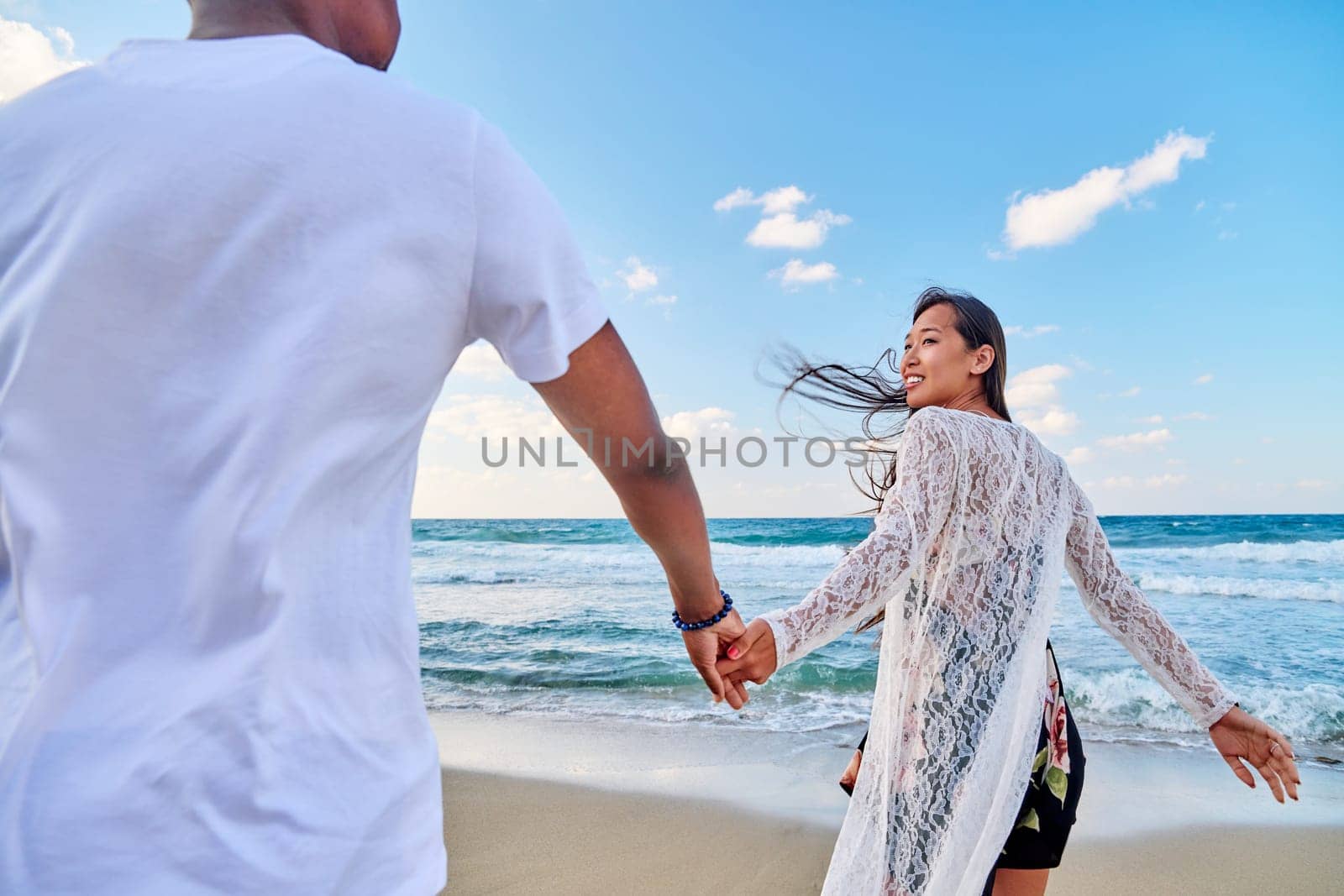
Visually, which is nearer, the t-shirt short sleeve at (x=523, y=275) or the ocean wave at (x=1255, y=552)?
the t-shirt short sleeve at (x=523, y=275)

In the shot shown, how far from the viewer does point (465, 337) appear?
0.85 m

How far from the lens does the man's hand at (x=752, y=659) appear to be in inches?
69.0

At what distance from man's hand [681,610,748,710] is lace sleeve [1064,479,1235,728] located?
1.11 metres

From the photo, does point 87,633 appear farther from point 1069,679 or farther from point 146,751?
point 1069,679

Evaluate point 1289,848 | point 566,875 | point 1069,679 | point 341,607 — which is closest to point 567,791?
point 566,875

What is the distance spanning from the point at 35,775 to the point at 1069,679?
8.34 m

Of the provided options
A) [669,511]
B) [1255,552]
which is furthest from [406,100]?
[1255,552]

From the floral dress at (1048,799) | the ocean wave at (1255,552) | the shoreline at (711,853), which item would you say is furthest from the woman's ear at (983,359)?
the ocean wave at (1255,552)

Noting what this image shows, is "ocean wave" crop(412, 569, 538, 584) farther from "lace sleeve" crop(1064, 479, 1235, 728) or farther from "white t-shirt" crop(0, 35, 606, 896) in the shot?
"white t-shirt" crop(0, 35, 606, 896)

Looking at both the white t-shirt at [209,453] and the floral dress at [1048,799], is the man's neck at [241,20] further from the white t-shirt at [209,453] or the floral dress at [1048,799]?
the floral dress at [1048,799]

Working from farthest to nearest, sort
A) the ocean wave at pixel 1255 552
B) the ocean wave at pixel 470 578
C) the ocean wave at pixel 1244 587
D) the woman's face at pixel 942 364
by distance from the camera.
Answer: the ocean wave at pixel 1255 552, the ocean wave at pixel 470 578, the ocean wave at pixel 1244 587, the woman's face at pixel 942 364

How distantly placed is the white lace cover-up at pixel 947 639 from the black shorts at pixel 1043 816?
115 mm

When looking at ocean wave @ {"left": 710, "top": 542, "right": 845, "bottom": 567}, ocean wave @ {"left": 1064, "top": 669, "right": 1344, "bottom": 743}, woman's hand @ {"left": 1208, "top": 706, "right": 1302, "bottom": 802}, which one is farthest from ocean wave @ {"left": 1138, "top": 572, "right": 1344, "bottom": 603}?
woman's hand @ {"left": 1208, "top": 706, "right": 1302, "bottom": 802}

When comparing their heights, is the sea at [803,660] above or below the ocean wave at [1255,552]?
below
